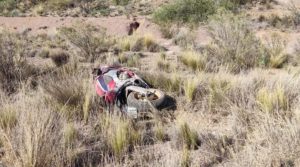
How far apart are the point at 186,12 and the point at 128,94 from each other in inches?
583

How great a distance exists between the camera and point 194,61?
10.3m

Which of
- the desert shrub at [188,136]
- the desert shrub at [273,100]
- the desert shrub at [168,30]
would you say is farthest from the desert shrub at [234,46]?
the desert shrub at [168,30]

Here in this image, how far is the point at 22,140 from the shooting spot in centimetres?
448

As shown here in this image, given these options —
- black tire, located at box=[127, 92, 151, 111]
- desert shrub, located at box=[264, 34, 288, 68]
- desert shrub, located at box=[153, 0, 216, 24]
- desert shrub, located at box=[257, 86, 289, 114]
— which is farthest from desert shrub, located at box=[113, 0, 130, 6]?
desert shrub, located at box=[257, 86, 289, 114]

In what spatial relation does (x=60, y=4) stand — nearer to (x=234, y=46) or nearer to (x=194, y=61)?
(x=194, y=61)

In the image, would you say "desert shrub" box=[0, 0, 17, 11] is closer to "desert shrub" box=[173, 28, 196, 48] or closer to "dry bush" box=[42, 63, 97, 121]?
"desert shrub" box=[173, 28, 196, 48]

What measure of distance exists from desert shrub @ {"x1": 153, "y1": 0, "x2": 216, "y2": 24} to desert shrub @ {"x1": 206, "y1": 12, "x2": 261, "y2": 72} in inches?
354

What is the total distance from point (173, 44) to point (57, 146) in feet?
38.2

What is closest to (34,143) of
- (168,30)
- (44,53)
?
(44,53)

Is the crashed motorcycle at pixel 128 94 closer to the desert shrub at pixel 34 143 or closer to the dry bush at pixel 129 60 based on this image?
the desert shrub at pixel 34 143

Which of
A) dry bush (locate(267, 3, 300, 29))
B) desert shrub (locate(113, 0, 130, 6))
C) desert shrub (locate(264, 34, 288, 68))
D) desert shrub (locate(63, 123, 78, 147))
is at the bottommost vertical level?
desert shrub (locate(113, 0, 130, 6))

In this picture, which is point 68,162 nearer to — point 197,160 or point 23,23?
point 197,160

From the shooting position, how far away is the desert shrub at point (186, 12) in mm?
20269

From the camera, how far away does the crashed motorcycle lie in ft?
20.6
